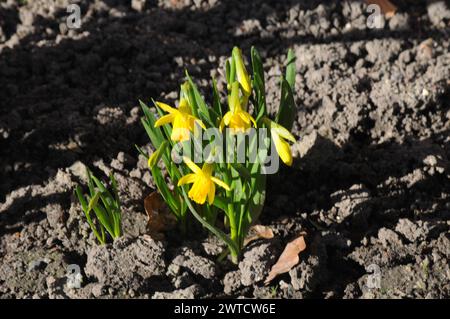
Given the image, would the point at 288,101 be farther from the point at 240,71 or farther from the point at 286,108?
the point at 240,71

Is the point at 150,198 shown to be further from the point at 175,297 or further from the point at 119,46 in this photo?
the point at 119,46

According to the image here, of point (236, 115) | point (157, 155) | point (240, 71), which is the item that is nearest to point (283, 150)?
point (236, 115)

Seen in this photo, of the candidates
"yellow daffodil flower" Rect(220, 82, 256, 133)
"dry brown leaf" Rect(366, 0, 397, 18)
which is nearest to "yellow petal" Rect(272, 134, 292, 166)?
"yellow daffodil flower" Rect(220, 82, 256, 133)

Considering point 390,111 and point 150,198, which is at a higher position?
point 390,111

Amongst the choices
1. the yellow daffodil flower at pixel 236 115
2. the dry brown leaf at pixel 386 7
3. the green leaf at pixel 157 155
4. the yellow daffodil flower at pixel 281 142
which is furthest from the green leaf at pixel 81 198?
the dry brown leaf at pixel 386 7

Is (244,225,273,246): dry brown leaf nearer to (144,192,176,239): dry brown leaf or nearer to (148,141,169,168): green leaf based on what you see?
(144,192,176,239): dry brown leaf

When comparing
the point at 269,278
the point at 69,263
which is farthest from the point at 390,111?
the point at 69,263

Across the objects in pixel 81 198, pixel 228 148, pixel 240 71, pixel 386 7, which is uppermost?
pixel 386 7
